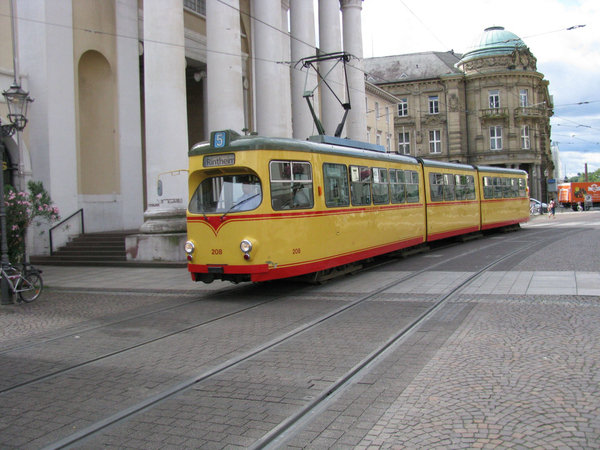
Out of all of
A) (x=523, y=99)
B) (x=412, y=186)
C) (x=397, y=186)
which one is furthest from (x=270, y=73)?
(x=523, y=99)

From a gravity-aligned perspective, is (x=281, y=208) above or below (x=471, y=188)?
below

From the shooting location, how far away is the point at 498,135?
2699 inches

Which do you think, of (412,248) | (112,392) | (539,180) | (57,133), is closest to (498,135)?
(539,180)

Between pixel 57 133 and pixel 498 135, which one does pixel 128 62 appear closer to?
pixel 57 133

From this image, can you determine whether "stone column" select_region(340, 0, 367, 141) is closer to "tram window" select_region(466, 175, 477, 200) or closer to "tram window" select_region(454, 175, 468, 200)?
"tram window" select_region(466, 175, 477, 200)

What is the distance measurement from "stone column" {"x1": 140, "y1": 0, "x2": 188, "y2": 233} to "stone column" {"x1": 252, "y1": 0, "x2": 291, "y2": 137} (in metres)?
6.30

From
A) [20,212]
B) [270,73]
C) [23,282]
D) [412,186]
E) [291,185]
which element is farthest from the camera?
[270,73]

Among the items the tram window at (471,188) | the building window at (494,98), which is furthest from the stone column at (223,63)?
the building window at (494,98)

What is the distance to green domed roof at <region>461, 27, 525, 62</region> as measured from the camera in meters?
66.6

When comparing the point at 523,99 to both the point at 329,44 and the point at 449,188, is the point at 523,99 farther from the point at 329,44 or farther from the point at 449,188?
the point at 449,188

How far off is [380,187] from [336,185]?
280cm

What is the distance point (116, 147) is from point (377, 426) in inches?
817

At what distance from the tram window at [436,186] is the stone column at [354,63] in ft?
37.4

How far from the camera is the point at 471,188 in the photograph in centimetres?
2372
